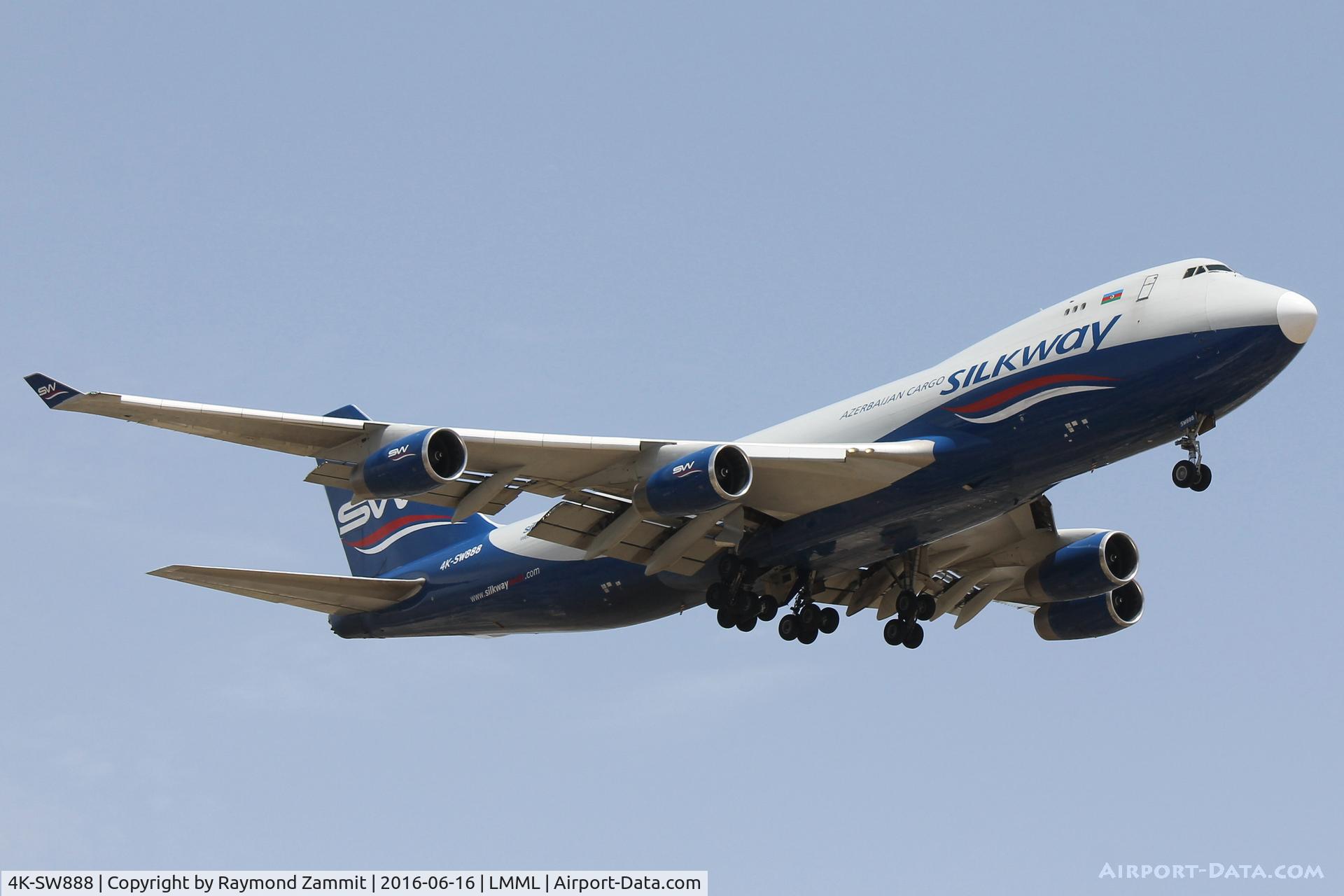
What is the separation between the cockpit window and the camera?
26.7 meters

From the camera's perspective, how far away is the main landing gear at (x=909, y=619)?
33062 mm

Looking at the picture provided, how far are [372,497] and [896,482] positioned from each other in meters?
8.80

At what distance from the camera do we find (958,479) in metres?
28.0

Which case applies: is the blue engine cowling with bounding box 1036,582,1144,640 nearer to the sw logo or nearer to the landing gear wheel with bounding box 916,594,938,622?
Answer: the landing gear wheel with bounding box 916,594,938,622

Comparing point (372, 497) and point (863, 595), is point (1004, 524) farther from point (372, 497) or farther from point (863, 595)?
point (372, 497)

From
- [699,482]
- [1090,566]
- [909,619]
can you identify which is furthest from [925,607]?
[699,482]

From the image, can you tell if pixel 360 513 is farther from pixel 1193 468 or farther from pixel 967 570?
pixel 1193 468

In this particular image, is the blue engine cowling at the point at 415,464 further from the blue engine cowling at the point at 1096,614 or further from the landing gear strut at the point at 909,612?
the blue engine cowling at the point at 1096,614

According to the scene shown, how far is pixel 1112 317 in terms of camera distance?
26.9 metres

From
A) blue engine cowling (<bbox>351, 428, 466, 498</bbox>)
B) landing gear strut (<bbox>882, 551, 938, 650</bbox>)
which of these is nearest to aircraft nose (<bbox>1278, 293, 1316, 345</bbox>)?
landing gear strut (<bbox>882, 551, 938, 650</bbox>)

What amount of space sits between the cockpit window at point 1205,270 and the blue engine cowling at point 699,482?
7.75m

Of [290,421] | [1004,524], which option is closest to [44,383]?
[290,421]

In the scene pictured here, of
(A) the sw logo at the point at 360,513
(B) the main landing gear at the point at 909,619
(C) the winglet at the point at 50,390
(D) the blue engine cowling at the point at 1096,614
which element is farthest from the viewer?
(A) the sw logo at the point at 360,513

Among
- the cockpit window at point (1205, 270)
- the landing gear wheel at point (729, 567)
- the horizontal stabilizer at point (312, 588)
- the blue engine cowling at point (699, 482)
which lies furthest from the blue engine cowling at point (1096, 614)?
the horizontal stabilizer at point (312, 588)
